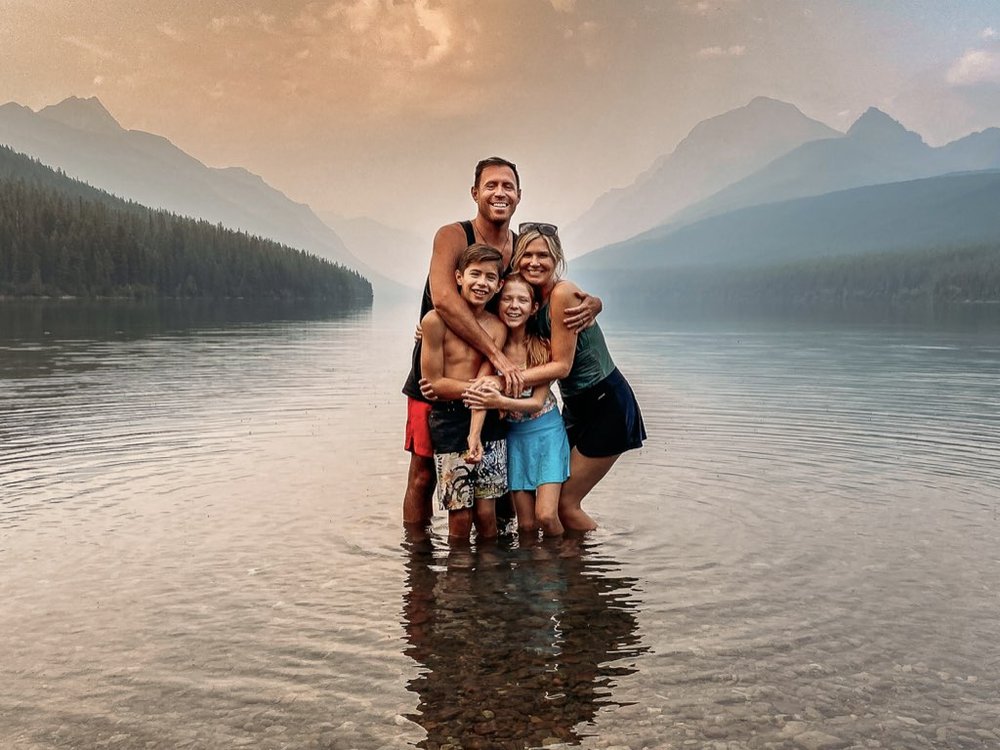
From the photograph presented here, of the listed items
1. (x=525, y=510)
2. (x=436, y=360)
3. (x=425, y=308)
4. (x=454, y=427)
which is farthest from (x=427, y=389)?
(x=525, y=510)

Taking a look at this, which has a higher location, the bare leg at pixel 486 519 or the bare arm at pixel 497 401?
the bare arm at pixel 497 401

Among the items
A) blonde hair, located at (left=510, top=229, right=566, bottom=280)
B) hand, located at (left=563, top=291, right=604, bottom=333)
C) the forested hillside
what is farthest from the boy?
the forested hillside

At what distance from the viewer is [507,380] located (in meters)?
8.09

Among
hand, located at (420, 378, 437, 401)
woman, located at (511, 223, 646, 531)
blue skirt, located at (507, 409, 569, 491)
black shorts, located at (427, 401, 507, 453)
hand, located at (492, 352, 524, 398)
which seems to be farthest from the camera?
blue skirt, located at (507, 409, 569, 491)

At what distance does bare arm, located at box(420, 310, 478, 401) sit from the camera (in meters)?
8.21

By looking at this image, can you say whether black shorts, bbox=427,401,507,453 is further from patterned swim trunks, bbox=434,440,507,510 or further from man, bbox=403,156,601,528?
man, bbox=403,156,601,528

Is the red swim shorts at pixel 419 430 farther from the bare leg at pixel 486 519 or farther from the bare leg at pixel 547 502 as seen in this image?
the bare leg at pixel 547 502

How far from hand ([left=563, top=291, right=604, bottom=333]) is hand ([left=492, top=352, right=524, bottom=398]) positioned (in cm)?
64

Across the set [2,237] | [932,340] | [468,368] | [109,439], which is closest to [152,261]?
[2,237]

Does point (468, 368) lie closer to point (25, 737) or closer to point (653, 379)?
point (25, 737)

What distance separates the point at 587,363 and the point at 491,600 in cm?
264

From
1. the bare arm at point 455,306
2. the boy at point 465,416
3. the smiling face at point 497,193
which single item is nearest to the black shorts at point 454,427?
the boy at point 465,416

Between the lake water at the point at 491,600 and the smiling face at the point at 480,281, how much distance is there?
251cm

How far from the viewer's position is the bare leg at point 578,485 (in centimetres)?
906
